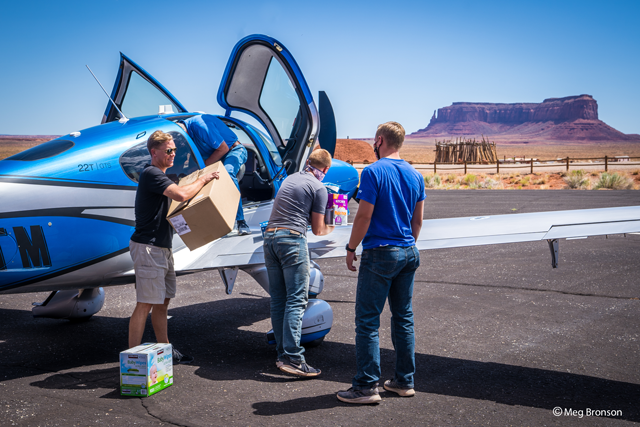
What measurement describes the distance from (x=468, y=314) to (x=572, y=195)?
1883cm

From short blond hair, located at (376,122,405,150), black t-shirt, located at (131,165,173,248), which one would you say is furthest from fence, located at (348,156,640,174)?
black t-shirt, located at (131,165,173,248)

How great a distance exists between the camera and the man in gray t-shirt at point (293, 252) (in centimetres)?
416

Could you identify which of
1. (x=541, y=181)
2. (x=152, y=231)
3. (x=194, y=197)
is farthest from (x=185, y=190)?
(x=541, y=181)

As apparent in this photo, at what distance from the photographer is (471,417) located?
3.45 metres

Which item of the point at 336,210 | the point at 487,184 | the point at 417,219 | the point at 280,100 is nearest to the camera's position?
the point at 417,219

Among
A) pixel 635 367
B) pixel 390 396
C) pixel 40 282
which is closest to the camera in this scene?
pixel 390 396

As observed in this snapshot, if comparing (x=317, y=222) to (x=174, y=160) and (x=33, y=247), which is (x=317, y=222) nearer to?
(x=174, y=160)

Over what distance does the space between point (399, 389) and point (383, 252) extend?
1.11 meters

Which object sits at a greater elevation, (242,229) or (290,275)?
(242,229)

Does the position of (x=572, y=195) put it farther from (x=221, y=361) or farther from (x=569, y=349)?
(x=221, y=361)

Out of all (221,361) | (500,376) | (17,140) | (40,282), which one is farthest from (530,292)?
(17,140)

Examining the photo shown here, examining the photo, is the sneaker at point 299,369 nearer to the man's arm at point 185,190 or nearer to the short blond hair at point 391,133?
the man's arm at point 185,190

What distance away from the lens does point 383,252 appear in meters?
3.49

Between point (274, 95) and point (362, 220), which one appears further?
point (274, 95)
